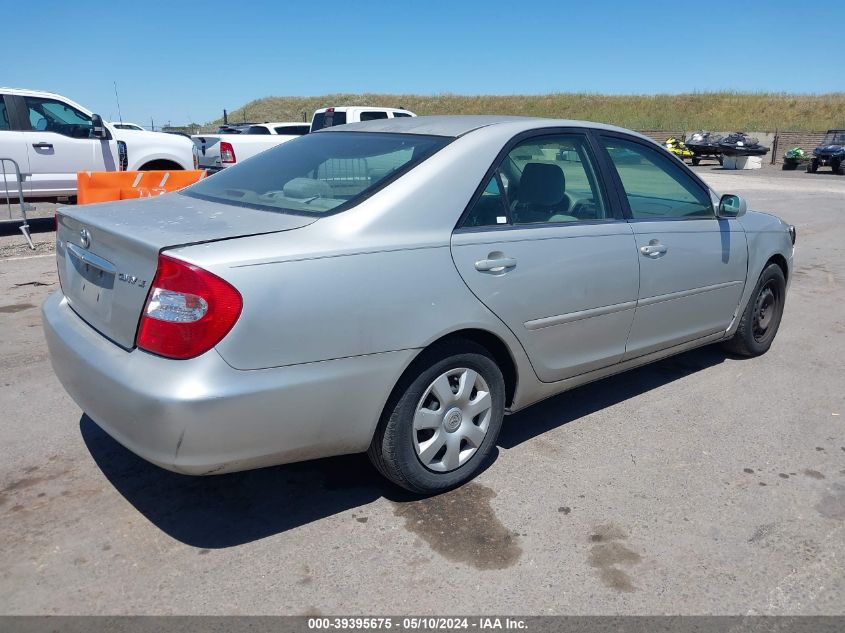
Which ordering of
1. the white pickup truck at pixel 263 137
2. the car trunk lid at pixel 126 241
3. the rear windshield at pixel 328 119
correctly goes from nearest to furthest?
the car trunk lid at pixel 126 241, the white pickup truck at pixel 263 137, the rear windshield at pixel 328 119

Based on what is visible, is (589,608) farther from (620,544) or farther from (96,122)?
(96,122)

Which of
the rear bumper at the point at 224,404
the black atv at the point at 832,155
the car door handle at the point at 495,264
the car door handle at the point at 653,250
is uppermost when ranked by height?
the car door handle at the point at 495,264

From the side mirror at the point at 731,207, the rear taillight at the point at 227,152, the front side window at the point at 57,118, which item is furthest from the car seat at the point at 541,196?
the rear taillight at the point at 227,152

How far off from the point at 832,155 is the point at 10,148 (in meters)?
31.1

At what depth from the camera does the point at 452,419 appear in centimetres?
326

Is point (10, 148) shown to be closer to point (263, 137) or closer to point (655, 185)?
point (263, 137)

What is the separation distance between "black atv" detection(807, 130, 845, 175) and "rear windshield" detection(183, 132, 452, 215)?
3267 centimetres

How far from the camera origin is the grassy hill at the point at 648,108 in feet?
177

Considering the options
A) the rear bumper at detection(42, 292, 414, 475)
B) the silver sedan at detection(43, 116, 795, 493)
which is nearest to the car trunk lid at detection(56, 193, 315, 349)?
the silver sedan at detection(43, 116, 795, 493)

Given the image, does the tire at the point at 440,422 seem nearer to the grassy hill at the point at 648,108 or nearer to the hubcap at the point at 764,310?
the hubcap at the point at 764,310

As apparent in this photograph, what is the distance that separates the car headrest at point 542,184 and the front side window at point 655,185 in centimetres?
42

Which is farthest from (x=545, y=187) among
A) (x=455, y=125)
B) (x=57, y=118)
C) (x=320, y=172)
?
(x=57, y=118)

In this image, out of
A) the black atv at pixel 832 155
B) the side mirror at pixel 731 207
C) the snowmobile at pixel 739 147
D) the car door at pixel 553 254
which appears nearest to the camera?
the car door at pixel 553 254

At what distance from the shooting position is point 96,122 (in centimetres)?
1110
